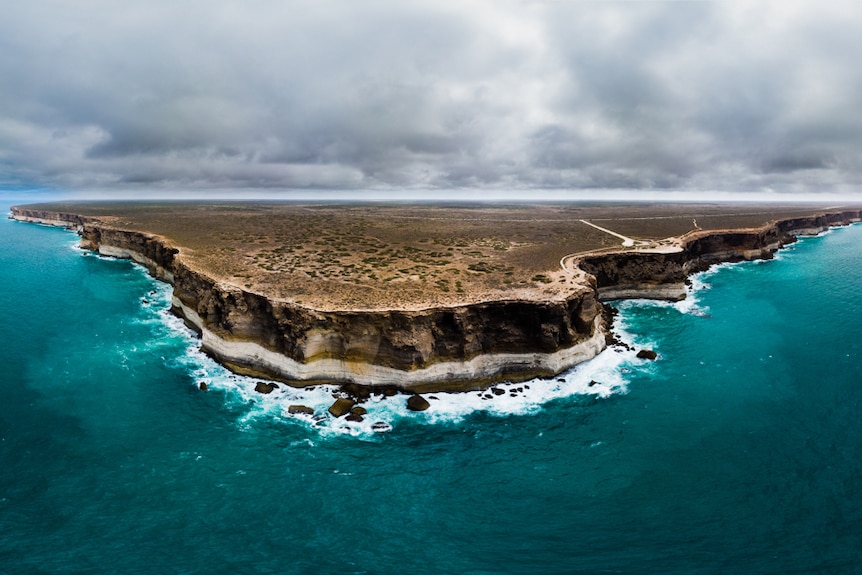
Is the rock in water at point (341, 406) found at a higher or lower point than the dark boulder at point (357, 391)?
lower

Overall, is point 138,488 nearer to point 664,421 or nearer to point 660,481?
point 660,481

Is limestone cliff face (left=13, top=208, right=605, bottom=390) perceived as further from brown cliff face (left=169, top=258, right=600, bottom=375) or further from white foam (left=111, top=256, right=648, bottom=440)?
white foam (left=111, top=256, right=648, bottom=440)

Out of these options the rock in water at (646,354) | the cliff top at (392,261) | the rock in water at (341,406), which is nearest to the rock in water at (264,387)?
the rock in water at (341,406)

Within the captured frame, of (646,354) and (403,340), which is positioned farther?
(646,354)

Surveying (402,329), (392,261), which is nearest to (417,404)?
(402,329)

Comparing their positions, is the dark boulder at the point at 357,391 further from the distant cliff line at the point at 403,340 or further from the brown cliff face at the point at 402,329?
the brown cliff face at the point at 402,329

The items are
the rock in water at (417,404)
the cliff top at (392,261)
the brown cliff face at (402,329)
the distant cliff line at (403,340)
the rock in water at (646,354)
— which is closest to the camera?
the rock in water at (417,404)

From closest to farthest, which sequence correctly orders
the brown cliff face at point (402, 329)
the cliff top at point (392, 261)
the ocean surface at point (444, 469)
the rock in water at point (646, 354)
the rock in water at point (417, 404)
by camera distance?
the ocean surface at point (444, 469), the rock in water at point (417, 404), the brown cliff face at point (402, 329), the cliff top at point (392, 261), the rock in water at point (646, 354)

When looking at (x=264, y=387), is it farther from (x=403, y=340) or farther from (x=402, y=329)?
(x=402, y=329)

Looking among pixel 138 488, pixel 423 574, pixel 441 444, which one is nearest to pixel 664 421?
pixel 441 444
